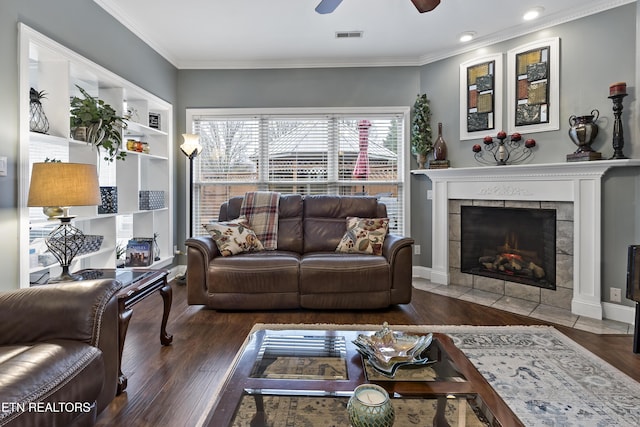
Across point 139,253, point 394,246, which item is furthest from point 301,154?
point 139,253

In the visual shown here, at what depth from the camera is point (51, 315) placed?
146 centimetres

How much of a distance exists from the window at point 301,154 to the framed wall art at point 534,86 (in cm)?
131

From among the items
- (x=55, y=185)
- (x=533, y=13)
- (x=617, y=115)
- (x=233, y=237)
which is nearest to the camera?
(x=55, y=185)

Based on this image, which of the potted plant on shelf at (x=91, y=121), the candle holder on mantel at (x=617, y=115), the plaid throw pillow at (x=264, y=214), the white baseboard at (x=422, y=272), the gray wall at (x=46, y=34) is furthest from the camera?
the white baseboard at (x=422, y=272)

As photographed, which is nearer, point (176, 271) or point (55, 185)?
point (55, 185)

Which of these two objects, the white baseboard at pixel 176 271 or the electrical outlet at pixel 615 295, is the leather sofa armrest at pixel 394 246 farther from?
the white baseboard at pixel 176 271

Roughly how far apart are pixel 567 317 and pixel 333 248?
7.21 feet

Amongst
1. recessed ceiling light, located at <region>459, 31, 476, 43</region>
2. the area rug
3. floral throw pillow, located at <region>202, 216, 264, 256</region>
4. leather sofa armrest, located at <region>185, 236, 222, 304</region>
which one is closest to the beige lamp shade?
leather sofa armrest, located at <region>185, 236, 222, 304</region>

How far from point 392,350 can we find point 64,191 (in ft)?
6.19

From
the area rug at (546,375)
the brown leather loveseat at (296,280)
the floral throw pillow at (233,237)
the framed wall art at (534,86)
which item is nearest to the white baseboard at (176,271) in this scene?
the floral throw pillow at (233,237)

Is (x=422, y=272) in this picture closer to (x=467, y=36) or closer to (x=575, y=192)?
(x=575, y=192)

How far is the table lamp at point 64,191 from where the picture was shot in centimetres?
191

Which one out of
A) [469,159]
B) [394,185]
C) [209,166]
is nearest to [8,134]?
[209,166]

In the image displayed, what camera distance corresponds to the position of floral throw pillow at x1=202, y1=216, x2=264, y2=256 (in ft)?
11.1
